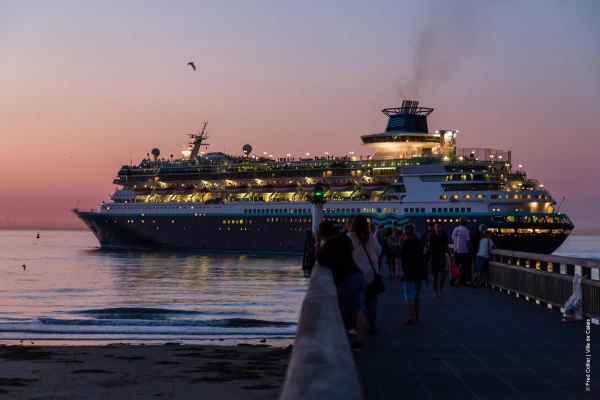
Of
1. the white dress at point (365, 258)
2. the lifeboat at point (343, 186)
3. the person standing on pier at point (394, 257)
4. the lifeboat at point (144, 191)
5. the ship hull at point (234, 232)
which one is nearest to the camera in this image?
the white dress at point (365, 258)

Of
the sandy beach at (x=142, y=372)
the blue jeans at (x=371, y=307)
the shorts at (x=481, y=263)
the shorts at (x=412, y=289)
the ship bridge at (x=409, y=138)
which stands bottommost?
the sandy beach at (x=142, y=372)

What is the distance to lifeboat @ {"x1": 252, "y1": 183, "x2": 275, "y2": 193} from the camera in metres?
79.2

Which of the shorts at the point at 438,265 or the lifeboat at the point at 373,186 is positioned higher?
the lifeboat at the point at 373,186

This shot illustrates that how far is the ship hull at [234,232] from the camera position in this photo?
2576 inches

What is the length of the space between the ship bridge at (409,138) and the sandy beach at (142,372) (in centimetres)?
6012

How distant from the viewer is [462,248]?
20031mm

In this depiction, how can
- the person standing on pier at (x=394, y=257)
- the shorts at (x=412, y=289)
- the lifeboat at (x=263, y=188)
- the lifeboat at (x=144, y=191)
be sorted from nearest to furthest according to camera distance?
1. the shorts at (x=412, y=289)
2. the person standing on pier at (x=394, y=257)
3. the lifeboat at (x=263, y=188)
4. the lifeboat at (x=144, y=191)

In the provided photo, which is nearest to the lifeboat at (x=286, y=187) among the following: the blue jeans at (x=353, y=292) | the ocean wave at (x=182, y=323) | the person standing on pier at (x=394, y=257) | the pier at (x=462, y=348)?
the person standing on pier at (x=394, y=257)

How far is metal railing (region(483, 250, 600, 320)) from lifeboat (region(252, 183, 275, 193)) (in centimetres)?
5899

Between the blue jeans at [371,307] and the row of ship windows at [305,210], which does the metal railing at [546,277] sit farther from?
the row of ship windows at [305,210]

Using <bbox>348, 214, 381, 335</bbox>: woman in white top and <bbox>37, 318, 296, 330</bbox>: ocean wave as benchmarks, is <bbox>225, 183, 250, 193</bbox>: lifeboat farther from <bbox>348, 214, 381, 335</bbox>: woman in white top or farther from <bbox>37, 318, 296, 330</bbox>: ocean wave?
<bbox>348, 214, 381, 335</bbox>: woman in white top

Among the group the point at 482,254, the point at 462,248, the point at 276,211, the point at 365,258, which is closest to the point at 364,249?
the point at 365,258

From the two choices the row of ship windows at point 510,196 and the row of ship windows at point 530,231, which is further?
the row of ship windows at point 510,196

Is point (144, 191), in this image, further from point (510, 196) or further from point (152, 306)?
point (152, 306)
